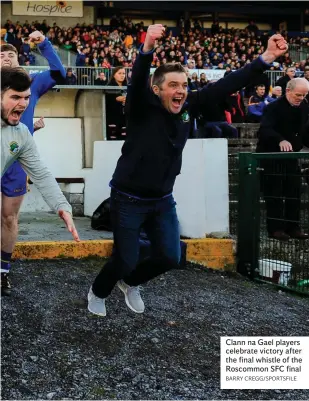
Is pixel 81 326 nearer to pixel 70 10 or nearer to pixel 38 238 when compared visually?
pixel 38 238

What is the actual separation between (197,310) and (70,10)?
26671mm

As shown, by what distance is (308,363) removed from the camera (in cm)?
517

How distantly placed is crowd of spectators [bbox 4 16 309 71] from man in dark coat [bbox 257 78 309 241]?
1306 cm

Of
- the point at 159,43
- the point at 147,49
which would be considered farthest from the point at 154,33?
the point at 159,43

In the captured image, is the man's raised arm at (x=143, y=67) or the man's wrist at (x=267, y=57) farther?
the man's wrist at (x=267, y=57)

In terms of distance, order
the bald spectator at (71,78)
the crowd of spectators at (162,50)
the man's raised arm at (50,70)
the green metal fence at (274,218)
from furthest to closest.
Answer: the bald spectator at (71,78) → the crowd of spectators at (162,50) → the green metal fence at (274,218) → the man's raised arm at (50,70)

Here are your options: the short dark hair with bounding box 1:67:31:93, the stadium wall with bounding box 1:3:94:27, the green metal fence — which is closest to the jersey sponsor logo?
the short dark hair with bounding box 1:67:31:93

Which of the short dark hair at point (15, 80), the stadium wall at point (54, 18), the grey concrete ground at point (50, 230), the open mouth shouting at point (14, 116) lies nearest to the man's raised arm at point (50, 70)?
the short dark hair at point (15, 80)

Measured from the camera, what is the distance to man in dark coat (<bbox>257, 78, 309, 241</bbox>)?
8078 mm

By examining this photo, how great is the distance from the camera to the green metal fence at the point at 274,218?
8.06 metres

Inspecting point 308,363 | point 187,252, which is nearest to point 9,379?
point 308,363

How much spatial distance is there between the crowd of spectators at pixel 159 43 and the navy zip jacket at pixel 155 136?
16473 millimetres

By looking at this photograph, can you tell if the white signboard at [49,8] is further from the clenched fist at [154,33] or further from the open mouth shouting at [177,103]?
the clenched fist at [154,33]

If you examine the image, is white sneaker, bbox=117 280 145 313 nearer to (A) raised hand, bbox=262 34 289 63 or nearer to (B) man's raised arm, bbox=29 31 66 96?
(B) man's raised arm, bbox=29 31 66 96
